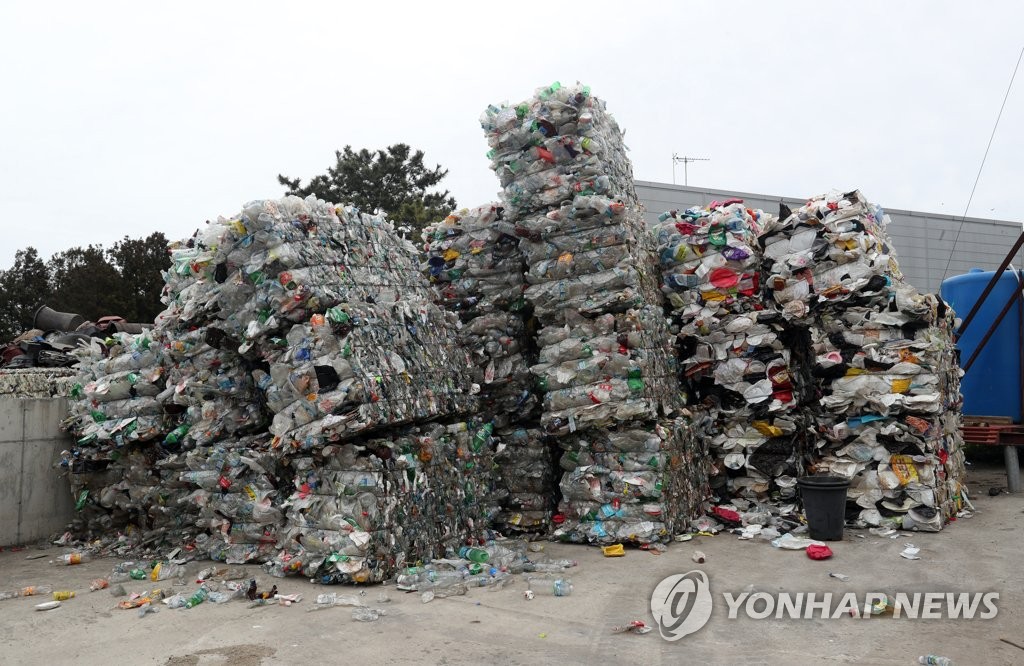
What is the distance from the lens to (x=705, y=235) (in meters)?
6.59

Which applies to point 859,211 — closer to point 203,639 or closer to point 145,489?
point 203,639

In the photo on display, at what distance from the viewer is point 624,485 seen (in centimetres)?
575

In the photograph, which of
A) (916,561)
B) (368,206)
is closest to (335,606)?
(916,561)

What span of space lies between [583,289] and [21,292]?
23905mm

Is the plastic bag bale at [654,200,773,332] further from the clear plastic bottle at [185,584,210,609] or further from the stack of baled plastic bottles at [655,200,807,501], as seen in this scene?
the clear plastic bottle at [185,584,210,609]

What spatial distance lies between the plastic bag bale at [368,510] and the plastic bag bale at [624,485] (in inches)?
41.6

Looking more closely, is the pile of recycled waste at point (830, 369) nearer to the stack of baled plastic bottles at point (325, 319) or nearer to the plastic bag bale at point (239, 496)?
the stack of baled plastic bottles at point (325, 319)

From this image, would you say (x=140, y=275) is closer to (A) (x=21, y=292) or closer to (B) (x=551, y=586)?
(A) (x=21, y=292)

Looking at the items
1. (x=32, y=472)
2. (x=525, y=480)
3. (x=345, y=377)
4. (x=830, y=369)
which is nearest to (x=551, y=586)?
(x=525, y=480)

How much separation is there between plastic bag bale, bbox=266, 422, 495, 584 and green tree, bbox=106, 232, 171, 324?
18068 mm

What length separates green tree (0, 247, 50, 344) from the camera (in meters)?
22.7

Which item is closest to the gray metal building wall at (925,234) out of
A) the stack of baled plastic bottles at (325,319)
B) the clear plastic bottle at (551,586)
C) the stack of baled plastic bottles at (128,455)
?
the stack of baled plastic bottles at (325,319)

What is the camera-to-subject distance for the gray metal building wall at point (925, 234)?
637 inches

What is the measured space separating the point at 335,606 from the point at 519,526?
2137 mm
